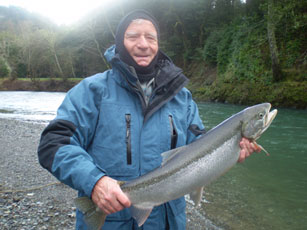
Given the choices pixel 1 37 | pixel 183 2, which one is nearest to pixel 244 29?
pixel 183 2

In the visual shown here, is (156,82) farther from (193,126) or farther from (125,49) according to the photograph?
(193,126)

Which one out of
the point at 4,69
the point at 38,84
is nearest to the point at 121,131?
the point at 38,84

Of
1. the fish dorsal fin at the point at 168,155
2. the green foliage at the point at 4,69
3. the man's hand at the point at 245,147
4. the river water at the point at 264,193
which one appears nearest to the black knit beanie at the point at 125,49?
the fish dorsal fin at the point at 168,155

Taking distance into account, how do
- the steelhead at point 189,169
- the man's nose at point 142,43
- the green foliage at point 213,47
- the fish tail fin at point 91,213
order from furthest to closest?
1. the green foliage at point 213,47
2. the man's nose at point 142,43
3. the steelhead at point 189,169
4. the fish tail fin at point 91,213

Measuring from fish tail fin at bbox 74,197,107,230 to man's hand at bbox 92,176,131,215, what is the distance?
169mm

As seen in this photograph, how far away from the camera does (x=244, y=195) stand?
601 centimetres

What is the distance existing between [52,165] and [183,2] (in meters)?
38.4

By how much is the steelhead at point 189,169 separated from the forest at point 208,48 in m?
16.3

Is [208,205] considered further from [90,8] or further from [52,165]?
[90,8]

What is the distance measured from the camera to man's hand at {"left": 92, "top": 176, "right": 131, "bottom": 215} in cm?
198

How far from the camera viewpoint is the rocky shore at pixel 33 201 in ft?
14.6

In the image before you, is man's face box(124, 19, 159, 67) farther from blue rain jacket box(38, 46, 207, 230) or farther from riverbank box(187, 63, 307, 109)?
riverbank box(187, 63, 307, 109)

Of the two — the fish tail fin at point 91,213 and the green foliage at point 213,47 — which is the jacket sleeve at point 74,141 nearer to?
the fish tail fin at point 91,213

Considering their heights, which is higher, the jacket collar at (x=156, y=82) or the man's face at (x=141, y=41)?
the man's face at (x=141, y=41)
